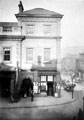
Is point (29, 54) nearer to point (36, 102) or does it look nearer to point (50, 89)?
point (50, 89)

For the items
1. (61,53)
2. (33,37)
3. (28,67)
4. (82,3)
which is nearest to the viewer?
(82,3)

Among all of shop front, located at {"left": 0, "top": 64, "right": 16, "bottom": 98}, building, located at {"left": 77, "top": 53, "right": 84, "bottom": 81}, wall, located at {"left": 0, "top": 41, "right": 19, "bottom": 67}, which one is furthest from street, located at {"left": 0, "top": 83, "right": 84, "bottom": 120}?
wall, located at {"left": 0, "top": 41, "right": 19, "bottom": 67}

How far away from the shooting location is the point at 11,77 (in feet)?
19.4

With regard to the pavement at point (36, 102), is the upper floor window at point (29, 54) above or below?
above

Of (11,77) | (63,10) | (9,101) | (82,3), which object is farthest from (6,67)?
(82,3)

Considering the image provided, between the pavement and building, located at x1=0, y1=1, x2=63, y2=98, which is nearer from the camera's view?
the pavement

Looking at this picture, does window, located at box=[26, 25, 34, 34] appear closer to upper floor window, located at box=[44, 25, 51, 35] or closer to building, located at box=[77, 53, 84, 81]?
upper floor window, located at box=[44, 25, 51, 35]

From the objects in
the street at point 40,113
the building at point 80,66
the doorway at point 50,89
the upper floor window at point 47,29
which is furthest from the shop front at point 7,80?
the building at point 80,66

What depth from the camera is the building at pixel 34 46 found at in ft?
18.7

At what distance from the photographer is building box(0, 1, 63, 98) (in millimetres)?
5707

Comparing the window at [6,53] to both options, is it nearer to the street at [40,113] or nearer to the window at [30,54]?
the window at [30,54]

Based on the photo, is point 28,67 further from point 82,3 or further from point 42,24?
point 82,3

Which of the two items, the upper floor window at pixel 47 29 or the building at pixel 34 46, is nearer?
the building at pixel 34 46

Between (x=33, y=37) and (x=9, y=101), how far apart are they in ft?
8.15
